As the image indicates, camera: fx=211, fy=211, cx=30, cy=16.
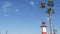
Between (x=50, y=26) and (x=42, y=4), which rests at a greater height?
(x=42, y=4)

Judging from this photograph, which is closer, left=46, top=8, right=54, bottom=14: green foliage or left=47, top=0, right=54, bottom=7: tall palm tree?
left=46, top=8, right=54, bottom=14: green foliage

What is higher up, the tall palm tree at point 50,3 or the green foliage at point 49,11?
the tall palm tree at point 50,3

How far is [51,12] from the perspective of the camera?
270 ft

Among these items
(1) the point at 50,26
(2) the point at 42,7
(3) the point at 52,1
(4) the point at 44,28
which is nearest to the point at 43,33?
(4) the point at 44,28

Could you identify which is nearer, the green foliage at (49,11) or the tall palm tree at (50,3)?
the green foliage at (49,11)

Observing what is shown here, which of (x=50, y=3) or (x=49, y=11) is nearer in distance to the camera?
(x=49, y=11)

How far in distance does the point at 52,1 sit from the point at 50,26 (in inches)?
628

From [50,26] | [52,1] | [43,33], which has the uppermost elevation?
[52,1]

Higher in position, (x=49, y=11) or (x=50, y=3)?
(x=50, y=3)

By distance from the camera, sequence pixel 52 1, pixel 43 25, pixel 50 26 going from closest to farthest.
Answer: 1. pixel 43 25
2. pixel 50 26
3. pixel 52 1

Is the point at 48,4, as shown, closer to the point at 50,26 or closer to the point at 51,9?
the point at 51,9

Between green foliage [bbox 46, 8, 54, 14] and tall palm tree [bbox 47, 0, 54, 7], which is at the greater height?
tall palm tree [bbox 47, 0, 54, 7]

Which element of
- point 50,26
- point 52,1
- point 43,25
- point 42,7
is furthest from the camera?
point 52,1

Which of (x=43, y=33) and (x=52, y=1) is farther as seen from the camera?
(x=52, y=1)
